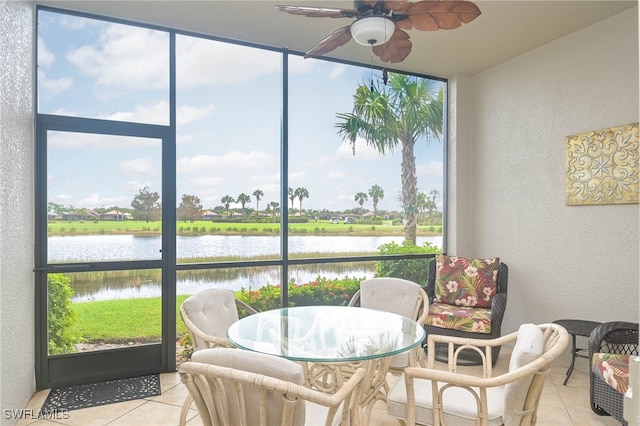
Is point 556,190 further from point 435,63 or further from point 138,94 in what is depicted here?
point 138,94

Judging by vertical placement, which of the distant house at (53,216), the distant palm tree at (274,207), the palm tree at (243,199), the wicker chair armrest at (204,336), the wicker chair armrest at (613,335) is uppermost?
the palm tree at (243,199)

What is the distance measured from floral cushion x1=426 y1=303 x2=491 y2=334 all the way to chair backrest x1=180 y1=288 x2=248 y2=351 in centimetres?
205

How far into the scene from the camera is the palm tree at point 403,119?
4.53m

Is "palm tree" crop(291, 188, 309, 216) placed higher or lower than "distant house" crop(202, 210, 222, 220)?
higher

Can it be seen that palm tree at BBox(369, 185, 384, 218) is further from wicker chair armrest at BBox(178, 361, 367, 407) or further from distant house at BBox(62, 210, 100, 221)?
wicker chair armrest at BBox(178, 361, 367, 407)

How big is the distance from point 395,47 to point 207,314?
1958mm

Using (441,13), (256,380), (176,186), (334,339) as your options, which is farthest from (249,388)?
(176,186)

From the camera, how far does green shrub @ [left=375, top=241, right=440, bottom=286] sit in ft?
15.2

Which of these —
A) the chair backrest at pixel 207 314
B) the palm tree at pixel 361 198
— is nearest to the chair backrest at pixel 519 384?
the chair backrest at pixel 207 314

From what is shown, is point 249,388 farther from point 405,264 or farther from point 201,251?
point 405,264

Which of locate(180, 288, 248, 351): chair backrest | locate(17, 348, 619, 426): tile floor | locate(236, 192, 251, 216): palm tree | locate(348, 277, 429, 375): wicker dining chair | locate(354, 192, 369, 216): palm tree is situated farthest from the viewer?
locate(354, 192, 369, 216): palm tree

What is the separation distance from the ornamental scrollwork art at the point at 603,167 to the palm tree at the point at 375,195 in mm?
1792

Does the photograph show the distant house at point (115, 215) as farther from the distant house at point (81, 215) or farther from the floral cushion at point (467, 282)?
the floral cushion at point (467, 282)

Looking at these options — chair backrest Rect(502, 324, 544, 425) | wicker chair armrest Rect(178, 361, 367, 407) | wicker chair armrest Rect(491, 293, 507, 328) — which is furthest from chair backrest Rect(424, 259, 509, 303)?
wicker chair armrest Rect(178, 361, 367, 407)
